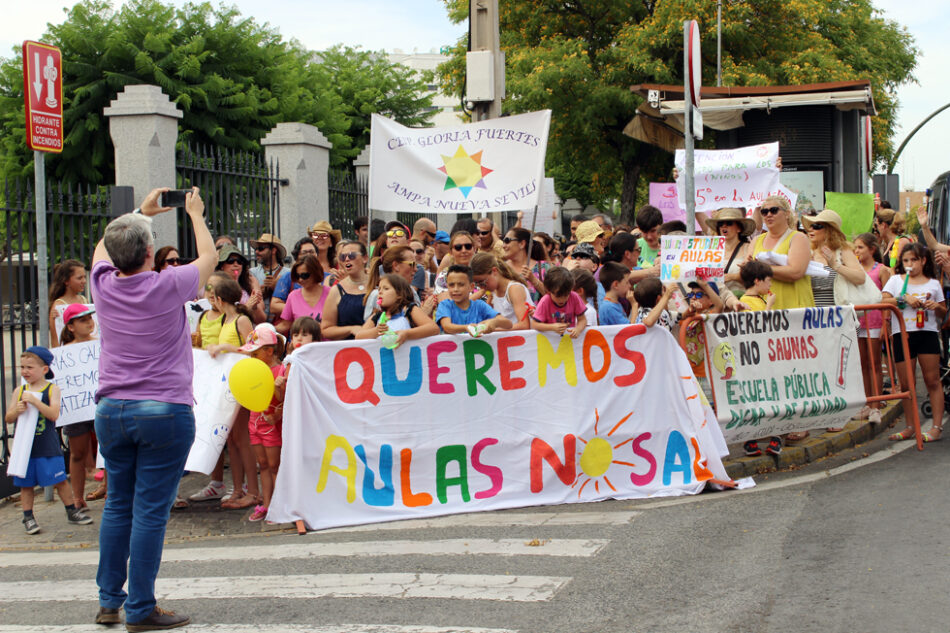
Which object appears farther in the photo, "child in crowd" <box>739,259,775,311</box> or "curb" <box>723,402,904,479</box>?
"child in crowd" <box>739,259,775,311</box>

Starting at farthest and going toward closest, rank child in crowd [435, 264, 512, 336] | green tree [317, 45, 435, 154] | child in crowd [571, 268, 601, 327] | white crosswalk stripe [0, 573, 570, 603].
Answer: green tree [317, 45, 435, 154], child in crowd [571, 268, 601, 327], child in crowd [435, 264, 512, 336], white crosswalk stripe [0, 573, 570, 603]

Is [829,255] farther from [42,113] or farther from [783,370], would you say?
[42,113]

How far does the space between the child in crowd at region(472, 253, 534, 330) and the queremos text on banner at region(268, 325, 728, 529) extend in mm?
357

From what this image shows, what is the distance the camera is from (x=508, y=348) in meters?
7.62

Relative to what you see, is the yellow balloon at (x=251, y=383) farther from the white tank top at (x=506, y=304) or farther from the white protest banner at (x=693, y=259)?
the white protest banner at (x=693, y=259)

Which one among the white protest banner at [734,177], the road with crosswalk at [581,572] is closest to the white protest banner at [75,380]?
the road with crosswalk at [581,572]

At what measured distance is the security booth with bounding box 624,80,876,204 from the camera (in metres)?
17.6

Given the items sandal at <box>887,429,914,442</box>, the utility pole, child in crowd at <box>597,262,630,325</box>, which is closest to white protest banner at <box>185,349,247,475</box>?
child in crowd at <box>597,262,630,325</box>

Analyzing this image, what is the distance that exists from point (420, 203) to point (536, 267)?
1260 mm

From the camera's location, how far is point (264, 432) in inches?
299

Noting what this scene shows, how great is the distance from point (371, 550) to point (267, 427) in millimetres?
1694

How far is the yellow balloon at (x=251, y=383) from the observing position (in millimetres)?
7270

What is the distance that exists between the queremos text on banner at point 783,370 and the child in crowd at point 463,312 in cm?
173

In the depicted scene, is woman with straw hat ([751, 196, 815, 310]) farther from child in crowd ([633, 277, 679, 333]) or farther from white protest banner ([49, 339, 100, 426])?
white protest banner ([49, 339, 100, 426])
